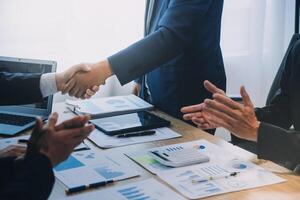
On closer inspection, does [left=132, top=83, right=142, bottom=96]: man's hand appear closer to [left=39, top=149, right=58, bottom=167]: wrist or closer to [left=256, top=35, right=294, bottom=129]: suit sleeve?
[left=256, top=35, right=294, bottom=129]: suit sleeve

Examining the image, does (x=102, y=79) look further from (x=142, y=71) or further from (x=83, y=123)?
(x=83, y=123)

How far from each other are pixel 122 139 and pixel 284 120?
2.31ft

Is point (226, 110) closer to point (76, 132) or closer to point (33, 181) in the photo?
point (76, 132)

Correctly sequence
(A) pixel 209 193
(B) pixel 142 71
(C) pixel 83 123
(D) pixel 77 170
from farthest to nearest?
1. (B) pixel 142 71
2. (D) pixel 77 170
3. (A) pixel 209 193
4. (C) pixel 83 123

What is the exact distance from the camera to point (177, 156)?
1414 millimetres

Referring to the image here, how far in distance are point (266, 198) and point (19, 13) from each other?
5.24 ft

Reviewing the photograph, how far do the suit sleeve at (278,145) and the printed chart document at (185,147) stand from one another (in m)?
0.11

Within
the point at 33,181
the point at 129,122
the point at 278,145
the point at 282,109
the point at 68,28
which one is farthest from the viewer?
the point at 68,28

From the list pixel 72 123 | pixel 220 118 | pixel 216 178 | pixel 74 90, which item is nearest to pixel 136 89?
pixel 74 90

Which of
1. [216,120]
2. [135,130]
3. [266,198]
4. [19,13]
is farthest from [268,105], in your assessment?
[19,13]

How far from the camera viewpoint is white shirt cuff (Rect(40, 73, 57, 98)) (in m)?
1.81

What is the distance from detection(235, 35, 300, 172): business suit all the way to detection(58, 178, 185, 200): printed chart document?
1.30 feet

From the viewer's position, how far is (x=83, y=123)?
3.55ft

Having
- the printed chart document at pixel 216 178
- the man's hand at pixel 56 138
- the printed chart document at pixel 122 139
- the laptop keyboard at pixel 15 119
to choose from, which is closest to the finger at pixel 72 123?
the man's hand at pixel 56 138
